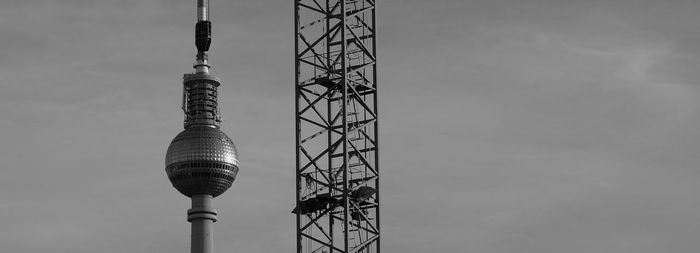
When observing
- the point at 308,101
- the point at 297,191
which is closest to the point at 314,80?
the point at 308,101

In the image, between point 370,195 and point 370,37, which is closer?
point 370,195

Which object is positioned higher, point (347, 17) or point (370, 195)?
point (347, 17)

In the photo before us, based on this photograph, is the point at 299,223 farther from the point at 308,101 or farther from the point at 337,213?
the point at 308,101

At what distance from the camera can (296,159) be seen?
→ 111438 mm

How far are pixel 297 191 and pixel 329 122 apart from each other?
20.7ft

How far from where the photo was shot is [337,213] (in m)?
111

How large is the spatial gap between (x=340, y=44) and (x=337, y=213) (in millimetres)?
13796

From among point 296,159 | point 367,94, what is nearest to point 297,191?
point 296,159

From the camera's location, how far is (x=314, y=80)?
112250 mm

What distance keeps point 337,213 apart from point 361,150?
6105mm

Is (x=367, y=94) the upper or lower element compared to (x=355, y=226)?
upper

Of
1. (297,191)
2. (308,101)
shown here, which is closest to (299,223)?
(297,191)

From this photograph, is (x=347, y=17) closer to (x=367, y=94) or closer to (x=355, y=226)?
(x=367, y=94)

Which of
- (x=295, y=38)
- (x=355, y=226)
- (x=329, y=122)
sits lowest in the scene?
(x=355, y=226)
